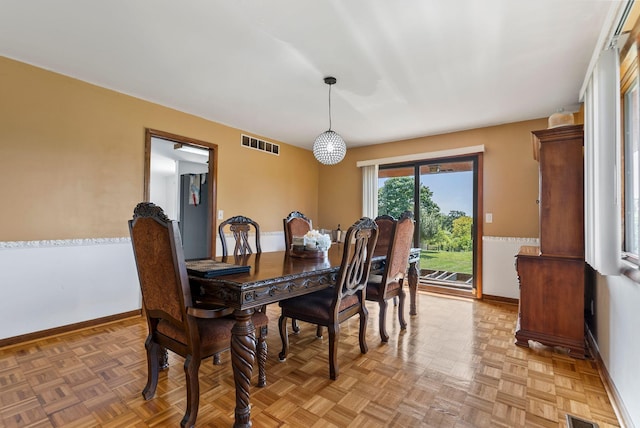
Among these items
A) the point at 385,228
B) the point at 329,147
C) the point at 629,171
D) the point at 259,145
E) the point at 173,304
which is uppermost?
the point at 259,145

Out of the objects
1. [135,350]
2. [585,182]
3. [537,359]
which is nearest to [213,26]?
[135,350]

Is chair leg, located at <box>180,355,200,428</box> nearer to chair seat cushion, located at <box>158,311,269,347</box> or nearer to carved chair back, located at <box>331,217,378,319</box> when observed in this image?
chair seat cushion, located at <box>158,311,269,347</box>

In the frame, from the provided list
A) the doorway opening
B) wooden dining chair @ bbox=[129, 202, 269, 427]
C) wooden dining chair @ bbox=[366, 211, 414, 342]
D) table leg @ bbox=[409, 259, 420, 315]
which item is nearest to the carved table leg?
wooden dining chair @ bbox=[129, 202, 269, 427]

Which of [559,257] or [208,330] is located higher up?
[559,257]

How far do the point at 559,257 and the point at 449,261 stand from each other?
206 centimetres

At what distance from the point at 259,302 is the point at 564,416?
1722 mm

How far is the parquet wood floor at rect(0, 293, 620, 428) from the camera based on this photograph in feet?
5.23

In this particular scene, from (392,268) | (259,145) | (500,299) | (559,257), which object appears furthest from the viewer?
(259,145)

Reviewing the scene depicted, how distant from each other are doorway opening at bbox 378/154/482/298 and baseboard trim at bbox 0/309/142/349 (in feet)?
12.6

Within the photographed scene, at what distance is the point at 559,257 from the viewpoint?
2.43m

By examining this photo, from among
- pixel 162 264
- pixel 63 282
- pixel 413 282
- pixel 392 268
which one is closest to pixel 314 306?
pixel 392 268

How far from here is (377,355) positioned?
2330 millimetres

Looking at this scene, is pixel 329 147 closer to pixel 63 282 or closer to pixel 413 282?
pixel 413 282

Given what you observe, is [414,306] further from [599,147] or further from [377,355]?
[599,147]
